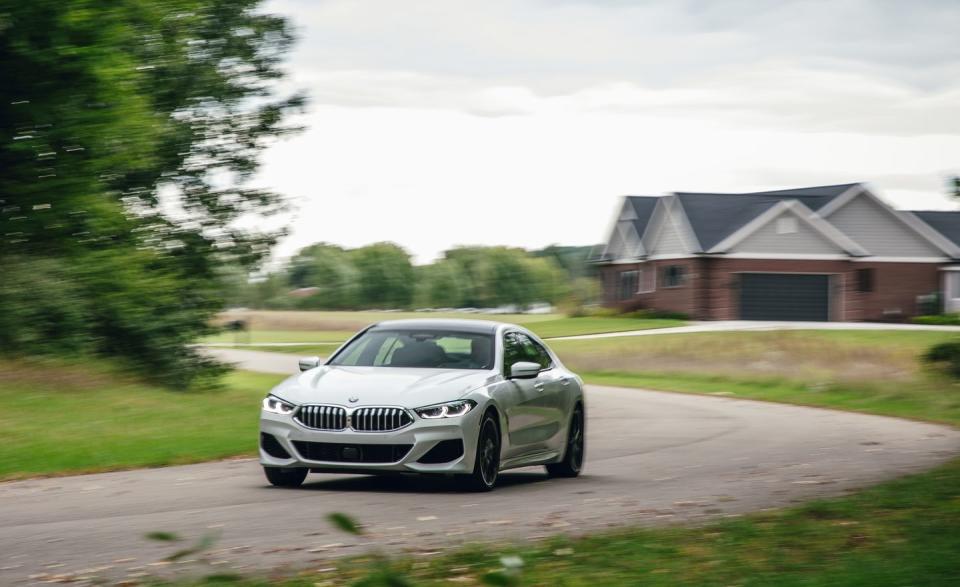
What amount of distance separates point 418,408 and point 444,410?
220 millimetres

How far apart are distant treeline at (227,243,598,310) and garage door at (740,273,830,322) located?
98647 millimetres

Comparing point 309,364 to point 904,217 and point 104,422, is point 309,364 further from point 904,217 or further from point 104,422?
→ point 904,217

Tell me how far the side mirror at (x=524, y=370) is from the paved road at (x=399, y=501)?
105cm

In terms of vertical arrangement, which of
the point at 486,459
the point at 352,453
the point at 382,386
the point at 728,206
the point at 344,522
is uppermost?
the point at 728,206

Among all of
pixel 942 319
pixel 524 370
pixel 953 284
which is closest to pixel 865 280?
pixel 942 319

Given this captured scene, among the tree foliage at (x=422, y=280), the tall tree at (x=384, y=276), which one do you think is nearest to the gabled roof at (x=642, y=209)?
the tree foliage at (x=422, y=280)

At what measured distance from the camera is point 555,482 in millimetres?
14375

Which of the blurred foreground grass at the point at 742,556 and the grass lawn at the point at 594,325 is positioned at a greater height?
the blurred foreground grass at the point at 742,556

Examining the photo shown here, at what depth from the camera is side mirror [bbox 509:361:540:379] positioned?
43.9 feet

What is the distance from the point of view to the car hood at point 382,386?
12352 millimetres

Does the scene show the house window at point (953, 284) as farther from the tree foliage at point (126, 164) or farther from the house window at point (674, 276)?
the tree foliage at point (126, 164)

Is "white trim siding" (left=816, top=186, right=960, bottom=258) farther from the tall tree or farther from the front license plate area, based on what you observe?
the tall tree

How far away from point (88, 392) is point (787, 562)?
17006 mm

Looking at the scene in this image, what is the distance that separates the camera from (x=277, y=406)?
12.6m
